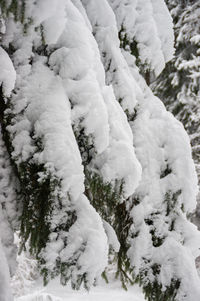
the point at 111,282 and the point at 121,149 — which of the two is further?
the point at 111,282

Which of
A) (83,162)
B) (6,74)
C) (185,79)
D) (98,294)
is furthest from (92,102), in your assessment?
(98,294)

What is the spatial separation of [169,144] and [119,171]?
1.99 ft

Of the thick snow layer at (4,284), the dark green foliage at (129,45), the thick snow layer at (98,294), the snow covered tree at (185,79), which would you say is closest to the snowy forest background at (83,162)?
the thick snow layer at (4,284)

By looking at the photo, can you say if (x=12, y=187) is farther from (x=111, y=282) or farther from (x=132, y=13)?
(x=111, y=282)

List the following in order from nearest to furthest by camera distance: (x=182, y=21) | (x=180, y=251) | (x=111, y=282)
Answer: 1. (x=180, y=251)
2. (x=182, y=21)
3. (x=111, y=282)

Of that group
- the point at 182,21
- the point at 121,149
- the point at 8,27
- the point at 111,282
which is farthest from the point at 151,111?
the point at 111,282

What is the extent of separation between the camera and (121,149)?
1.69m

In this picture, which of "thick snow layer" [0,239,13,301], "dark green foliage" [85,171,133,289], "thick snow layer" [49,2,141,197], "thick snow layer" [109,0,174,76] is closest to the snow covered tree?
"thick snow layer" [109,0,174,76]

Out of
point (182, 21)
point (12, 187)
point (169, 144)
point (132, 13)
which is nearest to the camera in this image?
point (12, 187)

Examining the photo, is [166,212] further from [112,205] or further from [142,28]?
[142,28]

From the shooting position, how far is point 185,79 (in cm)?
863

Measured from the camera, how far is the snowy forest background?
1492 millimetres

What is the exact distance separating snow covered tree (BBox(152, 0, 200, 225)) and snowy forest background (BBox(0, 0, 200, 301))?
4.98 m

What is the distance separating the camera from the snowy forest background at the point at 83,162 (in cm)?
149
